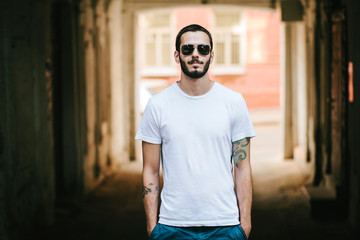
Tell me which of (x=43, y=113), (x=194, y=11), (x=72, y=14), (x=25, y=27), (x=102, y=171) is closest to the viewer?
(x=25, y=27)

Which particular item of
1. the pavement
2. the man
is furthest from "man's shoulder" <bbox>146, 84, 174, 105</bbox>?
the pavement

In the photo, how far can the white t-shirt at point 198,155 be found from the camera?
9.41 feet

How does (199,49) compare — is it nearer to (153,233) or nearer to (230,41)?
(153,233)

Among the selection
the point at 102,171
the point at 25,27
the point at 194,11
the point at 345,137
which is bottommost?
the point at 102,171

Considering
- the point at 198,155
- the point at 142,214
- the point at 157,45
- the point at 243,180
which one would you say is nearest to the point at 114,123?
the point at 142,214

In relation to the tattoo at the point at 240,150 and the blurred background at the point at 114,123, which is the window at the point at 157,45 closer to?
the blurred background at the point at 114,123

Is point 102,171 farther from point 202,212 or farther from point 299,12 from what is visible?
point 202,212

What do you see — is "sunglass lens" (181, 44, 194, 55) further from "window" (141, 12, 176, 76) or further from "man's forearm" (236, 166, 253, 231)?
"window" (141, 12, 176, 76)

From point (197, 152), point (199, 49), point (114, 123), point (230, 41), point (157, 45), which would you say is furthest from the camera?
point (157, 45)

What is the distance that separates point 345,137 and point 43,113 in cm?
395

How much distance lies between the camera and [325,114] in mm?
8516

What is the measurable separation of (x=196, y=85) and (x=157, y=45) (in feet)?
74.8

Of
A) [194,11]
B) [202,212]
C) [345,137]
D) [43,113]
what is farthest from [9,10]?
[194,11]

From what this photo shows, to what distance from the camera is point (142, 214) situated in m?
7.79
